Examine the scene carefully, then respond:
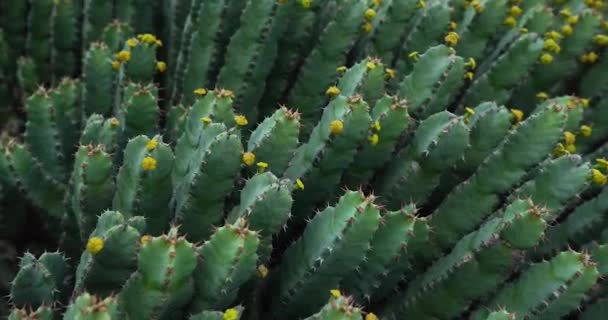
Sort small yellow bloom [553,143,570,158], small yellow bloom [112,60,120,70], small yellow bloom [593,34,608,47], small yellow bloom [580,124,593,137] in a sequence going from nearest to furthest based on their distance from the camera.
A: 1. small yellow bloom [553,143,570,158]
2. small yellow bloom [112,60,120,70]
3. small yellow bloom [580,124,593,137]
4. small yellow bloom [593,34,608,47]

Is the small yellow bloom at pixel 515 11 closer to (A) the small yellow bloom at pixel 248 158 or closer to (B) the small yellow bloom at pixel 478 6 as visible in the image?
(B) the small yellow bloom at pixel 478 6

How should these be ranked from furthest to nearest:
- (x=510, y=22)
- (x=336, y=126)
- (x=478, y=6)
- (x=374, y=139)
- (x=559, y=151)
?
1. (x=510, y=22)
2. (x=478, y=6)
3. (x=559, y=151)
4. (x=374, y=139)
5. (x=336, y=126)

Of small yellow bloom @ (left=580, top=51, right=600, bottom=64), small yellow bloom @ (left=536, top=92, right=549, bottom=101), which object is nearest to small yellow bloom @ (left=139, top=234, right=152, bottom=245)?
small yellow bloom @ (left=536, top=92, right=549, bottom=101)

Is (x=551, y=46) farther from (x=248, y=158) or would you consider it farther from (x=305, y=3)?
(x=248, y=158)

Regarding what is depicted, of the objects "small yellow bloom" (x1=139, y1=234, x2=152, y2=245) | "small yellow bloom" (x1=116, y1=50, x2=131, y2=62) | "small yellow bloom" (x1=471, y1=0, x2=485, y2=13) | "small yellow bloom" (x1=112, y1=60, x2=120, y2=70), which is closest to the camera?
"small yellow bloom" (x1=139, y1=234, x2=152, y2=245)

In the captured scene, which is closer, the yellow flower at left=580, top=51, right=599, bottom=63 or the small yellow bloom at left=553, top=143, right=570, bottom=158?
the small yellow bloom at left=553, top=143, right=570, bottom=158

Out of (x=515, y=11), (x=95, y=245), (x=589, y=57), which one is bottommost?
(x=95, y=245)

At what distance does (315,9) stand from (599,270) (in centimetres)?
200

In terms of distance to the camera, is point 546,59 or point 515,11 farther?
point 515,11

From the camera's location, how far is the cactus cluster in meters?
2.73

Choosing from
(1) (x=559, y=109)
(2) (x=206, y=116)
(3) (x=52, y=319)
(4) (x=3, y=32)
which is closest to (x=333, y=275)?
(2) (x=206, y=116)

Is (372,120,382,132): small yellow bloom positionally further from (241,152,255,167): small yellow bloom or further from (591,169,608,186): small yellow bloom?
(591,169,608,186): small yellow bloom

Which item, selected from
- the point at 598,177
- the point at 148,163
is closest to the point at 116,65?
the point at 148,163

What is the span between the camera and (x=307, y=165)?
316cm
